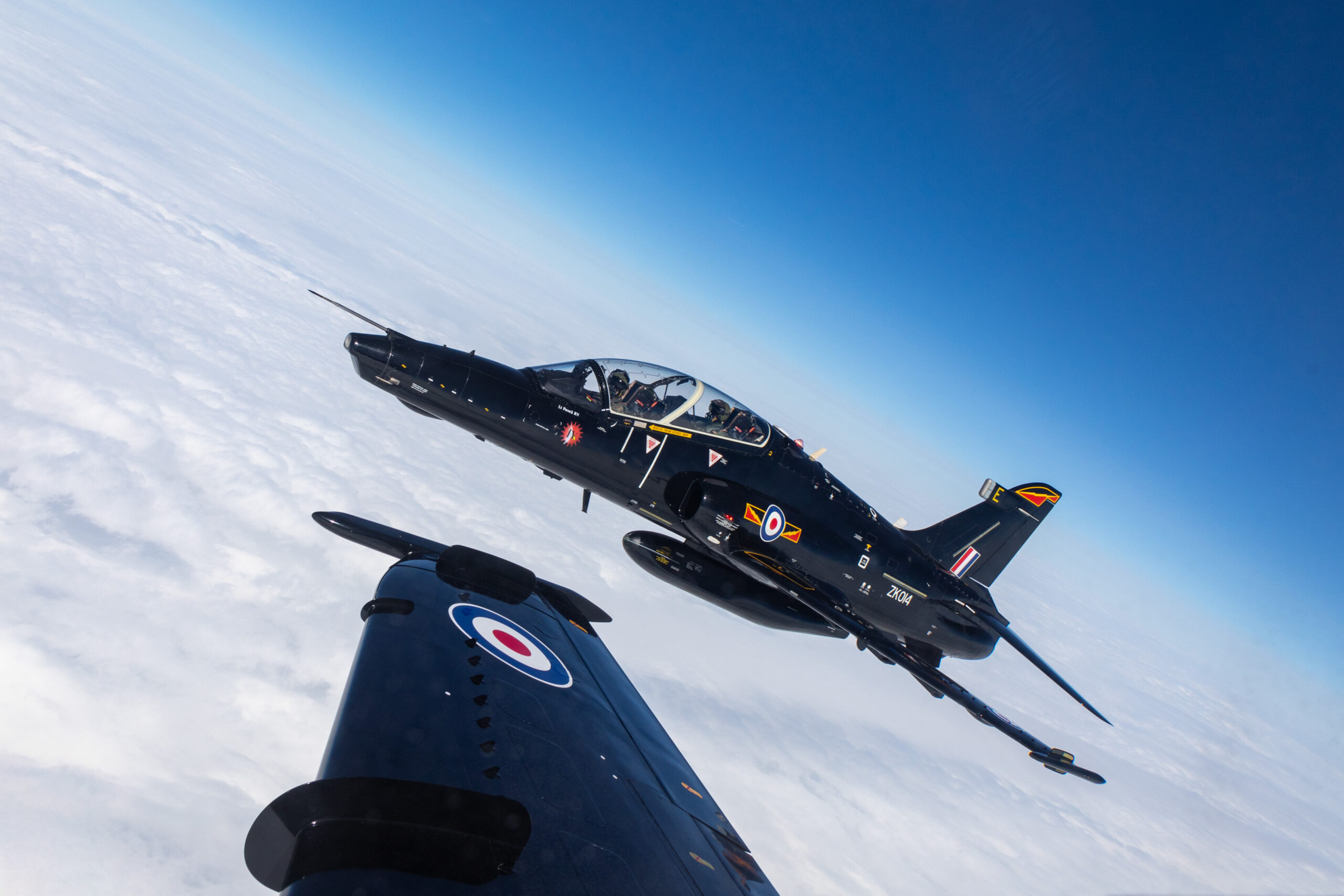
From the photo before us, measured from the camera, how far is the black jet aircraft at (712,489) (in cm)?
999

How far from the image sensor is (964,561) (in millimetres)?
14125

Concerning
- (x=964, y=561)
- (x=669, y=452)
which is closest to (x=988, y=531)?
(x=964, y=561)

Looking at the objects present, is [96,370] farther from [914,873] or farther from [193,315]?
[914,873]

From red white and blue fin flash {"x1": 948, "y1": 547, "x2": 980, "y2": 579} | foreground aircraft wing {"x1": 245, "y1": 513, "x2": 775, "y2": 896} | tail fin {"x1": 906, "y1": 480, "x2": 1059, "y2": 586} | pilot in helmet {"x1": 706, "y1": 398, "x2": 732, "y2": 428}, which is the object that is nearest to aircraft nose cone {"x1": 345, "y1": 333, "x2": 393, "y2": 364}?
foreground aircraft wing {"x1": 245, "y1": 513, "x2": 775, "y2": 896}

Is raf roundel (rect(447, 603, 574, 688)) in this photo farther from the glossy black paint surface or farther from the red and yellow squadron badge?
the red and yellow squadron badge

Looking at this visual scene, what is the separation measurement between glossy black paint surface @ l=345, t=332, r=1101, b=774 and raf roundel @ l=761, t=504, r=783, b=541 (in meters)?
0.04

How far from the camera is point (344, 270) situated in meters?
60.5

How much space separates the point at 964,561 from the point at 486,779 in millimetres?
13788

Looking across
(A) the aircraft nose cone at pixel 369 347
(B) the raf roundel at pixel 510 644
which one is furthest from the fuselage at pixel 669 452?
(B) the raf roundel at pixel 510 644

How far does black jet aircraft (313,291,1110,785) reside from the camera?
9992 mm

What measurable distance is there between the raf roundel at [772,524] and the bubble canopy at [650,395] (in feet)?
4.42

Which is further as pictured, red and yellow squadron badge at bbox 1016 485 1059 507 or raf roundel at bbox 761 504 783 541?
red and yellow squadron badge at bbox 1016 485 1059 507

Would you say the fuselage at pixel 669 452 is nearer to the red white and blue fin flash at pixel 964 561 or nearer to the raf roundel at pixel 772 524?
the raf roundel at pixel 772 524

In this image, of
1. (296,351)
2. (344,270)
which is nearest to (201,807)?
(296,351)
